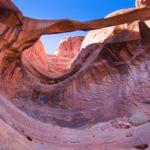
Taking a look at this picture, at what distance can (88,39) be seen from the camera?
1164 cm

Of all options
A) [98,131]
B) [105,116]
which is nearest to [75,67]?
[105,116]

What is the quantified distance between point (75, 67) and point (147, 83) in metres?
2.57

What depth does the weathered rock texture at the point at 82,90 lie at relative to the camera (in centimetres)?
550

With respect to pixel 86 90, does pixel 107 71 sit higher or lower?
higher

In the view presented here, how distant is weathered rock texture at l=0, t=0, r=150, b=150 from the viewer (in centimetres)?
550

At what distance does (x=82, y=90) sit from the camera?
26.8ft

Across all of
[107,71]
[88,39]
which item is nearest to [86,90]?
[107,71]

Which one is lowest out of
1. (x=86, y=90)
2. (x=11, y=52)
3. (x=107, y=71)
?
(x=86, y=90)

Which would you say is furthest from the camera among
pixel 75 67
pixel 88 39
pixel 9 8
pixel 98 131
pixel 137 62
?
pixel 88 39

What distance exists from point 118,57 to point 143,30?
3.12 ft

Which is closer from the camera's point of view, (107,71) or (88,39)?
(107,71)

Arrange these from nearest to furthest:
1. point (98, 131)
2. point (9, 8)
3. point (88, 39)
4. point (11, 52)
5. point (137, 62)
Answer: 1. point (98, 131)
2. point (9, 8)
3. point (11, 52)
4. point (137, 62)
5. point (88, 39)

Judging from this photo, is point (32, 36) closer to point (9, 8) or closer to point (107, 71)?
point (9, 8)

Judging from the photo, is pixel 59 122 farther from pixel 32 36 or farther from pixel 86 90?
pixel 32 36
